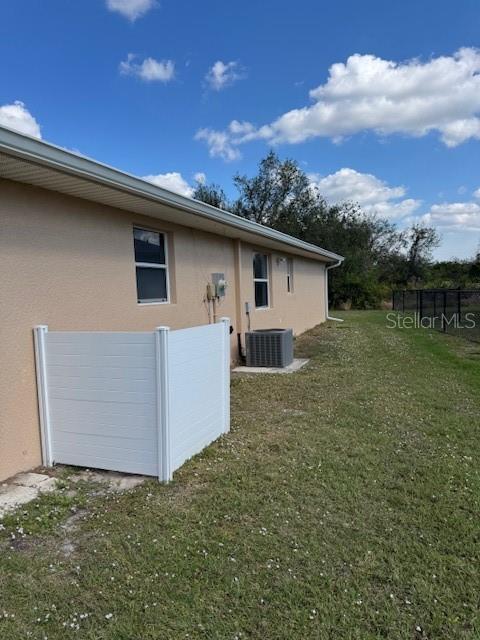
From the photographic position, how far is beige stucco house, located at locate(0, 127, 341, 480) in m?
3.33

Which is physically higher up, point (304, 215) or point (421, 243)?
point (304, 215)

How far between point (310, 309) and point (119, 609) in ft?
43.1

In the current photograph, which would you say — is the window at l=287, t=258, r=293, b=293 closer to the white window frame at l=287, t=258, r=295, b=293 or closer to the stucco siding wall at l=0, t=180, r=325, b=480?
the white window frame at l=287, t=258, r=295, b=293

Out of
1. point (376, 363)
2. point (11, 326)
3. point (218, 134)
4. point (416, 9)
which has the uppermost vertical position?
point (218, 134)

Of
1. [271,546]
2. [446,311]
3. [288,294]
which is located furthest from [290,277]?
[271,546]

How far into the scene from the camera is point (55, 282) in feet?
12.6

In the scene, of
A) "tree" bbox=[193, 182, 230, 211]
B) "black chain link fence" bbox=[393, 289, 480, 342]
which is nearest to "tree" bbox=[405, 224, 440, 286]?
"black chain link fence" bbox=[393, 289, 480, 342]

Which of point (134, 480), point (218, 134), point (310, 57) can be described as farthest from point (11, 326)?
point (218, 134)

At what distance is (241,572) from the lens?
7.14 ft

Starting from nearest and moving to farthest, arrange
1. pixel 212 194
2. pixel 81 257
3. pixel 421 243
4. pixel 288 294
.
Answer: pixel 81 257 → pixel 288 294 → pixel 212 194 → pixel 421 243

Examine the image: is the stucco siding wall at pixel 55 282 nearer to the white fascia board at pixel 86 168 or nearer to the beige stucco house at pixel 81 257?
the beige stucco house at pixel 81 257

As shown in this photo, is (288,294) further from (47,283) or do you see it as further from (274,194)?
(274,194)

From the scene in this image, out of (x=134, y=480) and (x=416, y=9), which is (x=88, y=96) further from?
(x=134, y=480)

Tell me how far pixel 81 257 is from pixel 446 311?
1592cm
